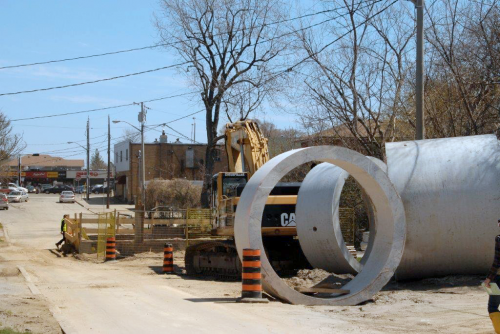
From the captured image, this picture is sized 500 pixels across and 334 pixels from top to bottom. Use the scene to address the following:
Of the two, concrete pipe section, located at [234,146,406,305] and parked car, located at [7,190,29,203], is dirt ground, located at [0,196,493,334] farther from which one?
parked car, located at [7,190,29,203]

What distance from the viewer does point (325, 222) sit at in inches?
605

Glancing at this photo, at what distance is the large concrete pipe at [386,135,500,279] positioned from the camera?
14227mm

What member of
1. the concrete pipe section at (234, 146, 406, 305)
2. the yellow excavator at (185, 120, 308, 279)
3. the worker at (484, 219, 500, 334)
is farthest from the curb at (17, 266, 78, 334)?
the worker at (484, 219, 500, 334)

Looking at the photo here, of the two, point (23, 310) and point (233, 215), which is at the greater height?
point (233, 215)

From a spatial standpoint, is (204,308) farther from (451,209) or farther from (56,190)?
(56,190)

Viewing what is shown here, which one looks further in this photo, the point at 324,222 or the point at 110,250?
the point at 110,250

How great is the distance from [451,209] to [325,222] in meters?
2.83

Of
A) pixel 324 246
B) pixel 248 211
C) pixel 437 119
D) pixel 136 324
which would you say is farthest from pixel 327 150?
pixel 437 119

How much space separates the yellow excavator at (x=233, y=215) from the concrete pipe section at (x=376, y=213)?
418cm

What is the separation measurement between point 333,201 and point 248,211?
335 cm

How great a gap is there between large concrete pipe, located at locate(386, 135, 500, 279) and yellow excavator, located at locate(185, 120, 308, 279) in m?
3.96

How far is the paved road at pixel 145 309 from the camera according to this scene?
9.90 meters

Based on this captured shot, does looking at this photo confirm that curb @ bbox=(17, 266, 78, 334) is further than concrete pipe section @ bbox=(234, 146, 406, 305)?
No

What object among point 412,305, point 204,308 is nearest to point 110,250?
point 204,308
